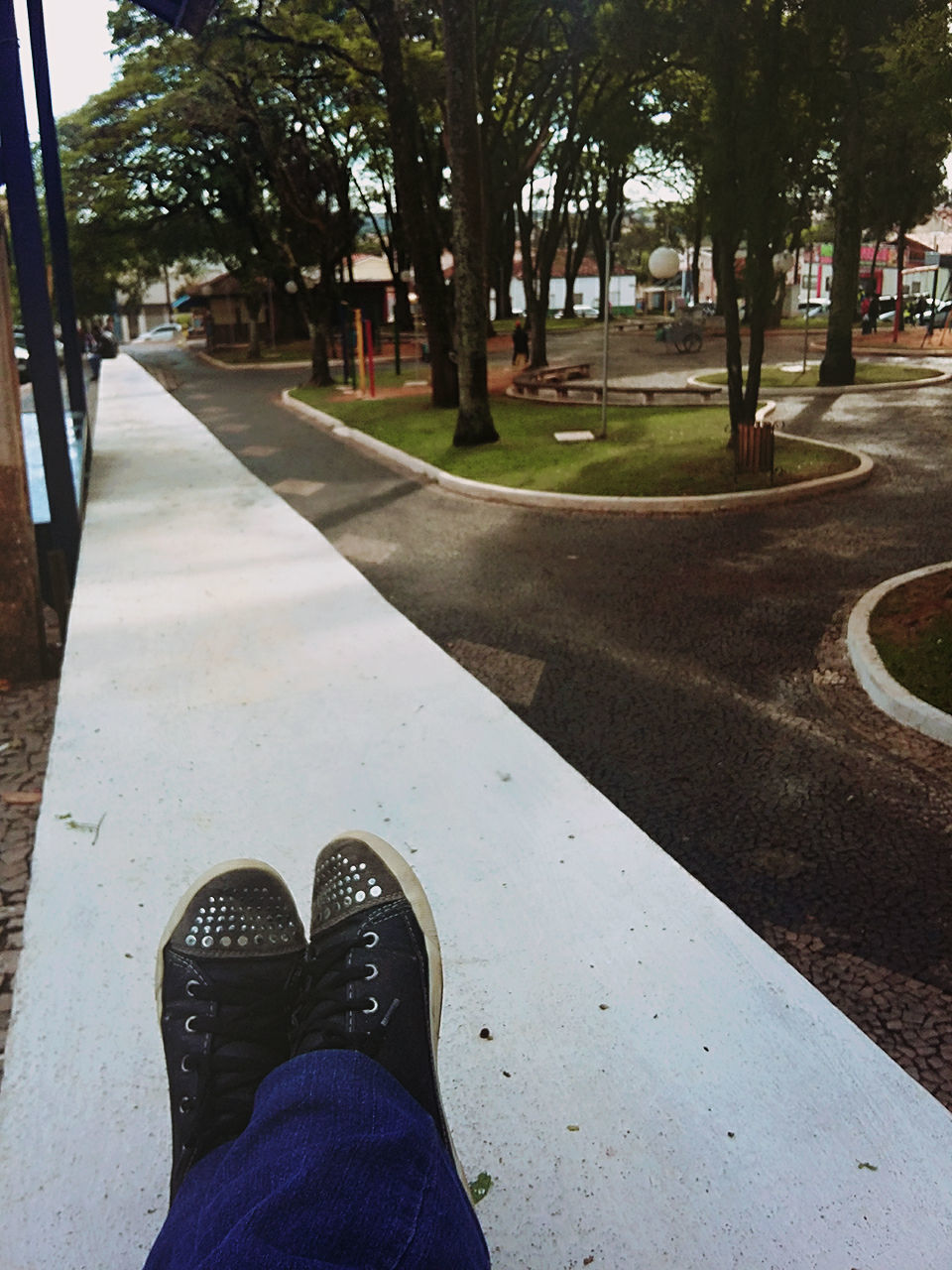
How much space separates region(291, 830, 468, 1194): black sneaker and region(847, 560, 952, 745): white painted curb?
2.91 m

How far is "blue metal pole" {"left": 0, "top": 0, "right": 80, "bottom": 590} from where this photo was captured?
18.0ft

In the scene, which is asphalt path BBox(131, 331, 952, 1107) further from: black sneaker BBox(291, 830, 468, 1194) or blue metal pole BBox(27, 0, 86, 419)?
blue metal pole BBox(27, 0, 86, 419)

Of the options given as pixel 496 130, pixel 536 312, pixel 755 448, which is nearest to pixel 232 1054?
pixel 755 448

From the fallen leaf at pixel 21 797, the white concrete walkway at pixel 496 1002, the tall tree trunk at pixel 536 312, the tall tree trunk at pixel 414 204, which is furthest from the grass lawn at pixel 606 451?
the fallen leaf at pixel 21 797

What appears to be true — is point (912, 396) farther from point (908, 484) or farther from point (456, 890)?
point (456, 890)

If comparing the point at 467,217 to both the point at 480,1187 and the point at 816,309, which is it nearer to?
the point at 480,1187

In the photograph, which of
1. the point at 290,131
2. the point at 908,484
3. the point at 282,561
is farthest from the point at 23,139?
the point at 290,131

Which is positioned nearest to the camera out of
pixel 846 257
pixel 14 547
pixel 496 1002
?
pixel 496 1002

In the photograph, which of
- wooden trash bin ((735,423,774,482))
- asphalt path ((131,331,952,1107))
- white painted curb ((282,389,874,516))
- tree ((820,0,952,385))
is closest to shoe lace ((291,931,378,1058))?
asphalt path ((131,331,952,1107))

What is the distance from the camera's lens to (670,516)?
890cm

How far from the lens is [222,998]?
1.89m

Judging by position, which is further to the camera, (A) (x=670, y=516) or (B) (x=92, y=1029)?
(A) (x=670, y=516)

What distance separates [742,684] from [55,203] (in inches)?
412

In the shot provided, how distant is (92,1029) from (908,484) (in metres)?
9.57
